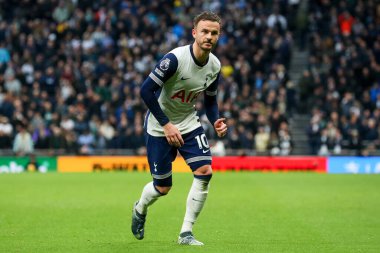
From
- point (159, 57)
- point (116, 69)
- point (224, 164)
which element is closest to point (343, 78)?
point (224, 164)

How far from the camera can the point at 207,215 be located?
1296cm

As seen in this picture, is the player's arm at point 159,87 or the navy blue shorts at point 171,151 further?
the navy blue shorts at point 171,151

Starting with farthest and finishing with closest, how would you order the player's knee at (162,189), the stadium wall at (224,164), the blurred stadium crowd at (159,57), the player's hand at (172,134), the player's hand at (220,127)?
the blurred stadium crowd at (159,57) < the stadium wall at (224,164) < the player's knee at (162,189) < the player's hand at (220,127) < the player's hand at (172,134)

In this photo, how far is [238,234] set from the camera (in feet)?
34.4

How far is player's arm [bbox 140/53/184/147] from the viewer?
8852 millimetres

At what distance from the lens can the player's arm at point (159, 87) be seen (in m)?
8.85

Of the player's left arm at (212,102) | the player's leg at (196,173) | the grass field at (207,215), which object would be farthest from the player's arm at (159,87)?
the grass field at (207,215)

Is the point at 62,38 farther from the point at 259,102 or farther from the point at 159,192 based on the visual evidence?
the point at 159,192


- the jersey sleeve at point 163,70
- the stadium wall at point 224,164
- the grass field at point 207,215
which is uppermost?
the jersey sleeve at point 163,70

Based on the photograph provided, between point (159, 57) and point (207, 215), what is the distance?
1663cm

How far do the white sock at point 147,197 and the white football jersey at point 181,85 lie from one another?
2.17 feet

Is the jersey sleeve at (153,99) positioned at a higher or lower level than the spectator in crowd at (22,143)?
higher

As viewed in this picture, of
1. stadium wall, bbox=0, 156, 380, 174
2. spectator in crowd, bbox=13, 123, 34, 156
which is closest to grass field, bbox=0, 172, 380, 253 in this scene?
spectator in crowd, bbox=13, 123, 34, 156

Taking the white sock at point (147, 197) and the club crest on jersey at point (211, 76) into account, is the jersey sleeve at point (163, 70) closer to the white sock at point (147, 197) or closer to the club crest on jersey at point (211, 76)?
the club crest on jersey at point (211, 76)
